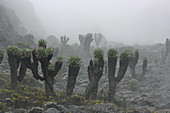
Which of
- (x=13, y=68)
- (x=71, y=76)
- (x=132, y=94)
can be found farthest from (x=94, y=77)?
(x=132, y=94)

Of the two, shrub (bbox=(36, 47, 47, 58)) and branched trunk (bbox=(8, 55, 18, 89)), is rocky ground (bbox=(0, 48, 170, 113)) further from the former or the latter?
branched trunk (bbox=(8, 55, 18, 89))

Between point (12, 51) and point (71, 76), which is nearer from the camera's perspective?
point (12, 51)

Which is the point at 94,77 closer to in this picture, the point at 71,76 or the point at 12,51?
the point at 71,76

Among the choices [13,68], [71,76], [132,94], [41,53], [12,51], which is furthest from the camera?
[132,94]

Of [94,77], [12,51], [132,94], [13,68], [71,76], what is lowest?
[132,94]

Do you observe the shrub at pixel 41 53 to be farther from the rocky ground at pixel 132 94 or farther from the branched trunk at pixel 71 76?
the rocky ground at pixel 132 94

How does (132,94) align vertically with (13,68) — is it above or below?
below

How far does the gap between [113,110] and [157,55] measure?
38015 mm

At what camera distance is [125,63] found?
17.9m

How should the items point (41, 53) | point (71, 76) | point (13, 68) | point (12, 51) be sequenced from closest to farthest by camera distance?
point (41, 53) < point (12, 51) < point (71, 76) < point (13, 68)

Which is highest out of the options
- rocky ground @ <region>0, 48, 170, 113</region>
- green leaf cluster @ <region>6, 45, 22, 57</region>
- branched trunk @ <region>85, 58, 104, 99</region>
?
green leaf cluster @ <region>6, 45, 22, 57</region>

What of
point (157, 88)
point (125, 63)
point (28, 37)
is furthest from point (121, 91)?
point (28, 37)

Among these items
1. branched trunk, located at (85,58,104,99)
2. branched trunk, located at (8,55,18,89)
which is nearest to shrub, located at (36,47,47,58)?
branched trunk, located at (8,55,18,89)

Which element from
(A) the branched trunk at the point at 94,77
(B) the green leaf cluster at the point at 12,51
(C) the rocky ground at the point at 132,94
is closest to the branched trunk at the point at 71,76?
(A) the branched trunk at the point at 94,77
